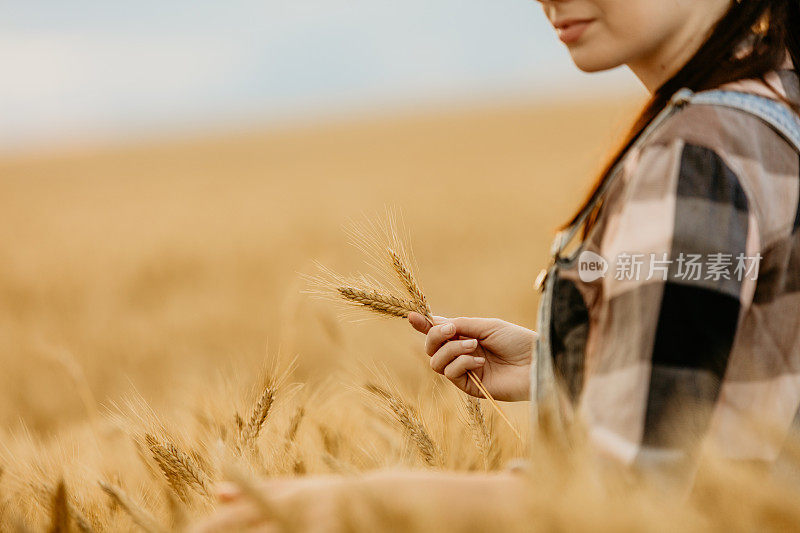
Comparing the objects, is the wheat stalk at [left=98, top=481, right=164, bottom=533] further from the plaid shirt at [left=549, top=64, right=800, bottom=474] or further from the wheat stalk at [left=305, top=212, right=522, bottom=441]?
the plaid shirt at [left=549, top=64, right=800, bottom=474]

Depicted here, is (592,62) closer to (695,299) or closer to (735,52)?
(735,52)

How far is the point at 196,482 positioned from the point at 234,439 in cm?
18

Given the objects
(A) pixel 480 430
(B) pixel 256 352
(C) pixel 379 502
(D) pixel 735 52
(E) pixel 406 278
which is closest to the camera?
(C) pixel 379 502

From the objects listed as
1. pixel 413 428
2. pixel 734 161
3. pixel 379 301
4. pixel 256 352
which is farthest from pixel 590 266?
pixel 256 352

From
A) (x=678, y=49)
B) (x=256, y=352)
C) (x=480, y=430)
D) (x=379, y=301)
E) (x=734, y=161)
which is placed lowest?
(x=256, y=352)

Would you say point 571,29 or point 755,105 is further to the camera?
→ point 571,29

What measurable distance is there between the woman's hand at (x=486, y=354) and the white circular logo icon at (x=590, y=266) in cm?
38

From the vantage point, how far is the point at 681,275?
Result: 0.78 m

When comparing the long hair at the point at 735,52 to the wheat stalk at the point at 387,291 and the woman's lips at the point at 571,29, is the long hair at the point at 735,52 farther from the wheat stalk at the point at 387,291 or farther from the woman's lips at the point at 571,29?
the wheat stalk at the point at 387,291

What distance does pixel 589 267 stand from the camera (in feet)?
2.94

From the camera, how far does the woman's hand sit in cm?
127

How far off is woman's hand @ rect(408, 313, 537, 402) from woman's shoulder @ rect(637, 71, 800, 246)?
0.50m

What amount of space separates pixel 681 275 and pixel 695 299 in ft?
0.10

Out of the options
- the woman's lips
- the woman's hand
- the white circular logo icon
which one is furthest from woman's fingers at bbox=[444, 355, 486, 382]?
the woman's lips
